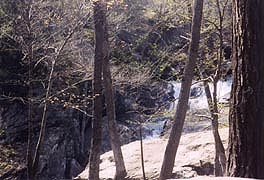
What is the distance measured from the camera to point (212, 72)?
49.3 ft

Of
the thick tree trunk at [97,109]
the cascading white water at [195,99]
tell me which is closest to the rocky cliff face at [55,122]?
the cascading white water at [195,99]

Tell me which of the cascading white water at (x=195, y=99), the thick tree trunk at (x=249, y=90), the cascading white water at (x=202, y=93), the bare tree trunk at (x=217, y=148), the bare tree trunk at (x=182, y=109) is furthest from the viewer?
the cascading white water at (x=195, y=99)

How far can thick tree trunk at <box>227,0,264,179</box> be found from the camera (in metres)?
4.48

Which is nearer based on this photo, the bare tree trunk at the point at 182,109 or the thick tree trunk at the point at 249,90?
the thick tree trunk at the point at 249,90

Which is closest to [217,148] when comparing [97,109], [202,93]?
[97,109]

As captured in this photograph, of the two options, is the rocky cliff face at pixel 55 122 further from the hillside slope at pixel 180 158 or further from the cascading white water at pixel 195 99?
the hillside slope at pixel 180 158

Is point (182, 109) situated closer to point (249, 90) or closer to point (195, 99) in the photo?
point (249, 90)

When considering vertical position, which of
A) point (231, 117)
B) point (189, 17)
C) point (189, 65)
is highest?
point (189, 17)

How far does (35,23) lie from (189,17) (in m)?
4.13

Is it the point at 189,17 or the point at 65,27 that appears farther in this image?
the point at 65,27

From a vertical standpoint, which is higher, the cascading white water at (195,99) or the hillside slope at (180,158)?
the cascading white water at (195,99)

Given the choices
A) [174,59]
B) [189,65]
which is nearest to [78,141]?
[174,59]

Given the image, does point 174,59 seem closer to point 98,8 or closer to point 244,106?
point 98,8

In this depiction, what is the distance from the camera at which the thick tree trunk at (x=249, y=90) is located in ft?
14.7
